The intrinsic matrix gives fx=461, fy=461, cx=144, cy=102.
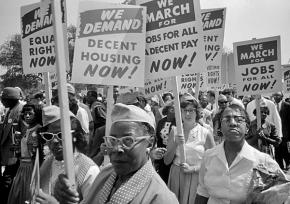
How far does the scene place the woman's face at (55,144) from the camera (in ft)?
10.5

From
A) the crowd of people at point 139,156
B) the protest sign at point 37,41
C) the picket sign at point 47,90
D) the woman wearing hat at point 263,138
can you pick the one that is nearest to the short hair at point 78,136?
the crowd of people at point 139,156

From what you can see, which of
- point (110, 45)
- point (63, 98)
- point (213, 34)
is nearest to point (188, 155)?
point (110, 45)

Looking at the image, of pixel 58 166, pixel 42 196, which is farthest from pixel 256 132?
pixel 42 196

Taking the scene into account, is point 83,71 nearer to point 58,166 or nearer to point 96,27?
point 96,27

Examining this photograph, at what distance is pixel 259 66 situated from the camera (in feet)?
23.9

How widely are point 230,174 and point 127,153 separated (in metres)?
1.39

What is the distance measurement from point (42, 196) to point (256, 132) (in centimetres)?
434

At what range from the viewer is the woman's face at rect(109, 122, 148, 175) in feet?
7.98

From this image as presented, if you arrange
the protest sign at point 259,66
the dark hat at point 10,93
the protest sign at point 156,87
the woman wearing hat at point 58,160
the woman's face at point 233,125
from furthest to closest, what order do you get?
the protest sign at point 156,87, the protest sign at point 259,66, the dark hat at point 10,93, the woman's face at point 233,125, the woman wearing hat at point 58,160

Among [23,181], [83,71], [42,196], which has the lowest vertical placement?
[23,181]

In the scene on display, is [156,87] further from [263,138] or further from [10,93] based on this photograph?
[10,93]

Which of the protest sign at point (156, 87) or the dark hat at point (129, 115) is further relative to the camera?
the protest sign at point (156, 87)

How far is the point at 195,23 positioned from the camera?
17.8ft

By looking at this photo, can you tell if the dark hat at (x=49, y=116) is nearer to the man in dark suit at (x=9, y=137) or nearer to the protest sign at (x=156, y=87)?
the man in dark suit at (x=9, y=137)
